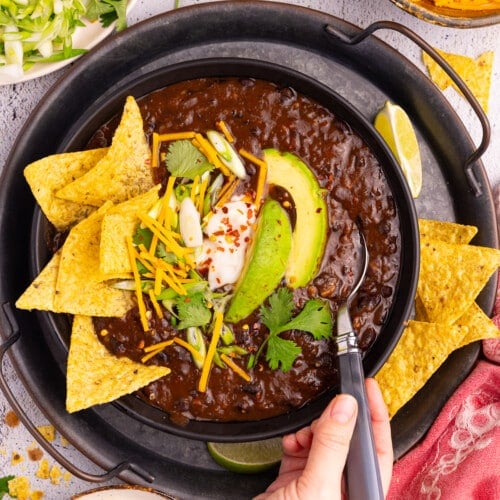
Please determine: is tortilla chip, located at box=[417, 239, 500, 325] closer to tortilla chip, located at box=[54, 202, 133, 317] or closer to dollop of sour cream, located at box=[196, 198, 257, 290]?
dollop of sour cream, located at box=[196, 198, 257, 290]

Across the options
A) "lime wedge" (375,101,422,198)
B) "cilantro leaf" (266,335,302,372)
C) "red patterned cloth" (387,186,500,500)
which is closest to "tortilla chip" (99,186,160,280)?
"cilantro leaf" (266,335,302,372)

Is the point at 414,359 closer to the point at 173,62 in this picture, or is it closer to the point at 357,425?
the point at 357,425

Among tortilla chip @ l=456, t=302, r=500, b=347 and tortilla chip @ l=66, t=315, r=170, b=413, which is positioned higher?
tortilla chip @ l=456, t=302, r=500, b=347

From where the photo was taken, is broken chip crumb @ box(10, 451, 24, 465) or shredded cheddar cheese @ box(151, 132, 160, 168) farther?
broken chip crumb @ box(10, 451, 24, 465)

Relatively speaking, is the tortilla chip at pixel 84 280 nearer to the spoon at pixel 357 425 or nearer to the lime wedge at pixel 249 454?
the lime wedge at pixel 249 454

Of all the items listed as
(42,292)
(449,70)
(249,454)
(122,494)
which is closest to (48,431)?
(122,494)

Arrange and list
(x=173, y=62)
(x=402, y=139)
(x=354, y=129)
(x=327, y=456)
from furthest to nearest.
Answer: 1. (x=173, y=62)
2. (x=402, y=139)
3. (x=354, y=129)
4. (x=327, y=456)
